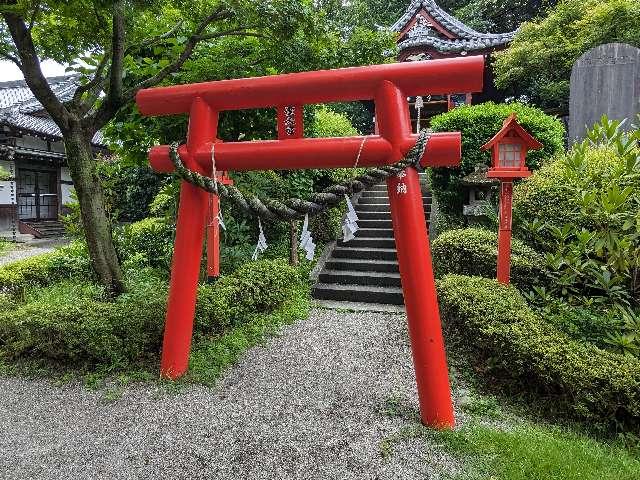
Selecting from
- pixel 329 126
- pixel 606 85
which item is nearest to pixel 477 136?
pixel 606 85

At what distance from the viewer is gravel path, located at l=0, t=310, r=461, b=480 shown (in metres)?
2.87

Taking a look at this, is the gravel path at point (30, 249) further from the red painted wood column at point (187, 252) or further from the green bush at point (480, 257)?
the green bush at point (480, 257)

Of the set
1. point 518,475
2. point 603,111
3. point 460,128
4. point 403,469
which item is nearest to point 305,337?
point 403,469

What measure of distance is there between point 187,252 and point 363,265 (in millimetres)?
4500

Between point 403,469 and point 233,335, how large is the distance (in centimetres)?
297

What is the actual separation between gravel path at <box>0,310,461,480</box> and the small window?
2.49m

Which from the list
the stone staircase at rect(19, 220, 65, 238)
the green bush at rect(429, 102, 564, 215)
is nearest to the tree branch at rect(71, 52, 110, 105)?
the green bush at rect(429, 102, 564, 215)

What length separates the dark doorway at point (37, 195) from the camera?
1744 centimetres

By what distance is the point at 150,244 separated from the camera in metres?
7.94

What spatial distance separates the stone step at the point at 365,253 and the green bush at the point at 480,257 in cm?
182

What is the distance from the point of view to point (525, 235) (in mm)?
6234

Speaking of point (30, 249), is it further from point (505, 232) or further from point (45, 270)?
point (505, 232)

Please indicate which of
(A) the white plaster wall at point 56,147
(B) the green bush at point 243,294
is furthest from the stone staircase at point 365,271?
(A) the white plaster wall at point 56,147

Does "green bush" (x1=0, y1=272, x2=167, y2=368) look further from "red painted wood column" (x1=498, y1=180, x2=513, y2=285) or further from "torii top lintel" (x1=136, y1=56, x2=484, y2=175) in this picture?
"red painted wood column" (x1=498, y1=180, x2=513, y2=285)
